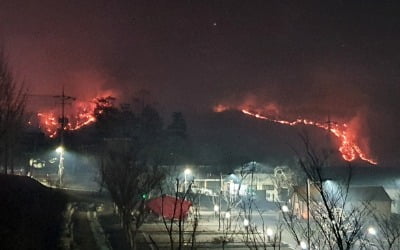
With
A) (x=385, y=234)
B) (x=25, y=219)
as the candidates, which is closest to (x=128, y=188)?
(x=25, y=219)

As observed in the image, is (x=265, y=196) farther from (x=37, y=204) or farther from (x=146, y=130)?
(x=37, y=204)

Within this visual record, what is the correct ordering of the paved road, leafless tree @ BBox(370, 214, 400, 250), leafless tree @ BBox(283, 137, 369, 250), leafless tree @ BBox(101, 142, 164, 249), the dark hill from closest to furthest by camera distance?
leafless tree @ BBox(283, 137, 369, 250), the dark hill, leafless tree @ BBox(101, 142, 164, 249), leafless tree @ BBox(370, 214, 400, 250), the paved road

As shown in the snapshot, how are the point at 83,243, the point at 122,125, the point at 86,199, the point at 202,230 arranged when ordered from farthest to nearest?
1. the point at 122,125
2. the point at 86,199
3. the point at 202,230
4. the point at 83,243

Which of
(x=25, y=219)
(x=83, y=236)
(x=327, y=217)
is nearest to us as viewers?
(x=327, y=217)

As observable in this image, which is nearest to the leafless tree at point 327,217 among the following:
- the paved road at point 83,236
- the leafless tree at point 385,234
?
the leafless tree at point 385,234

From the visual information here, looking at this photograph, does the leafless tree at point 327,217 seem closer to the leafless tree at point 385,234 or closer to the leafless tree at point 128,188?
the leafless tree at point 385,234

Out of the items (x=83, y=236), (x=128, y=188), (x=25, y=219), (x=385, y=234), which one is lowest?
(x=83, y=236)

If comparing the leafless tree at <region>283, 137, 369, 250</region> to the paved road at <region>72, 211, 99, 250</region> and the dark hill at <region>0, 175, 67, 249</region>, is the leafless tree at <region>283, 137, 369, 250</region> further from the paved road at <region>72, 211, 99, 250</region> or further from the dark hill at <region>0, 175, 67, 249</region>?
the paved road at <region>72, 211, 99, 250</region>

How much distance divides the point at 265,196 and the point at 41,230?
29.8 meters

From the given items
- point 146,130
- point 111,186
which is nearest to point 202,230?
point 111,186

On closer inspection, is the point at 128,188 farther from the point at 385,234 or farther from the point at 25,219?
the point at 385,234

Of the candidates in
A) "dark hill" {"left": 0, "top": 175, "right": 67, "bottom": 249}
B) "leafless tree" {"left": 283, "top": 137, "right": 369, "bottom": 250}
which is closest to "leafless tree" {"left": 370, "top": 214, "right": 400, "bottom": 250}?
"leafless tree" {"left": 283, "top": 137, "right": 369, "bottom": 250}

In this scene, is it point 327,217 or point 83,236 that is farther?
point 83,236

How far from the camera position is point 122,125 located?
43.3m
